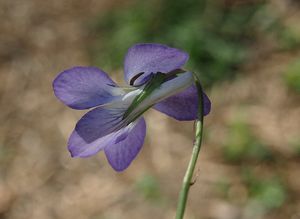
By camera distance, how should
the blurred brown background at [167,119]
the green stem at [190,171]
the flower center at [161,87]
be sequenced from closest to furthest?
1. the green stem at [190,171]
2. the flower center at [161,87]
3. the blurred brown background at [167,119]

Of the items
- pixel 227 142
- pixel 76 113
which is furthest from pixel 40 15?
pixel 227 142

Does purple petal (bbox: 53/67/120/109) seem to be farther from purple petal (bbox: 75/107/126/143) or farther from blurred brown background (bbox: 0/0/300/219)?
blurred brown background (bbox: 0/0/300/219)

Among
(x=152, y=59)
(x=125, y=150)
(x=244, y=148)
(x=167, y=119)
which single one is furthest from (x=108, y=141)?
(x=167, y=119)

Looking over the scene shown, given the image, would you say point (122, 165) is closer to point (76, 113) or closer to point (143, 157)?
point (143, 157)

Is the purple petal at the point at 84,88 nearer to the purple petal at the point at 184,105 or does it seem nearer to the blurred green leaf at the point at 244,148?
the purple petal at the point at 184,105

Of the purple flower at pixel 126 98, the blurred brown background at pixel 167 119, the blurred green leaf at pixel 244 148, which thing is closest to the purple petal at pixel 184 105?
the purple flower at pixel 126 98

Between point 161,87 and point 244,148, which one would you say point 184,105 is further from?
point 244,148
